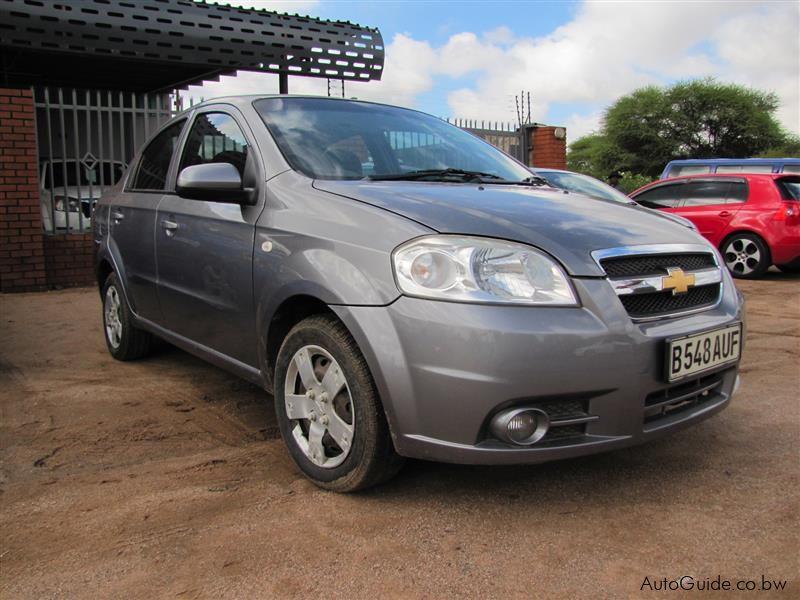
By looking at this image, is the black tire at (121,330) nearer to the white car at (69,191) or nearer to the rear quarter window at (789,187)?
the white car at (69,191)

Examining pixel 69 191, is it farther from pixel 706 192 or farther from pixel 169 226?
Answer: pixel 706 192

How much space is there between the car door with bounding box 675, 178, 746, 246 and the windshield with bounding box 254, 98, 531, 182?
6698 mm

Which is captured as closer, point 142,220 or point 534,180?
point 534,180

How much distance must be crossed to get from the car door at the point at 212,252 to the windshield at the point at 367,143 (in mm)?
194

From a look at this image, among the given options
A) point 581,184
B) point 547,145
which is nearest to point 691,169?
point 547,145

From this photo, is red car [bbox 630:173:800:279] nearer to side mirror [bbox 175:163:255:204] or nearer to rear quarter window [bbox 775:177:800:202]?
rear quarter window [bbox 775:177:800:202]

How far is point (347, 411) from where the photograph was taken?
2488 mm

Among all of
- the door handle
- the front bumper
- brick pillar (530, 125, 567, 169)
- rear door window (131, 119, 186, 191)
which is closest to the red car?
brick pillar (530, 125, 567, 169)

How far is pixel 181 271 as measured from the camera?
137 inches

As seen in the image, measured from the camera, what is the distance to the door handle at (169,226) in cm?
355

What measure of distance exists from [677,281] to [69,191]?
772 cm

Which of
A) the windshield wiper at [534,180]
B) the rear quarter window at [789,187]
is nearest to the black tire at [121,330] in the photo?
the windshield wiper at [534,180]

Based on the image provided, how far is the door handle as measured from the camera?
355cm

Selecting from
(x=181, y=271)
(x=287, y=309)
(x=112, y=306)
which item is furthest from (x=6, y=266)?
(x=287, y=309)
